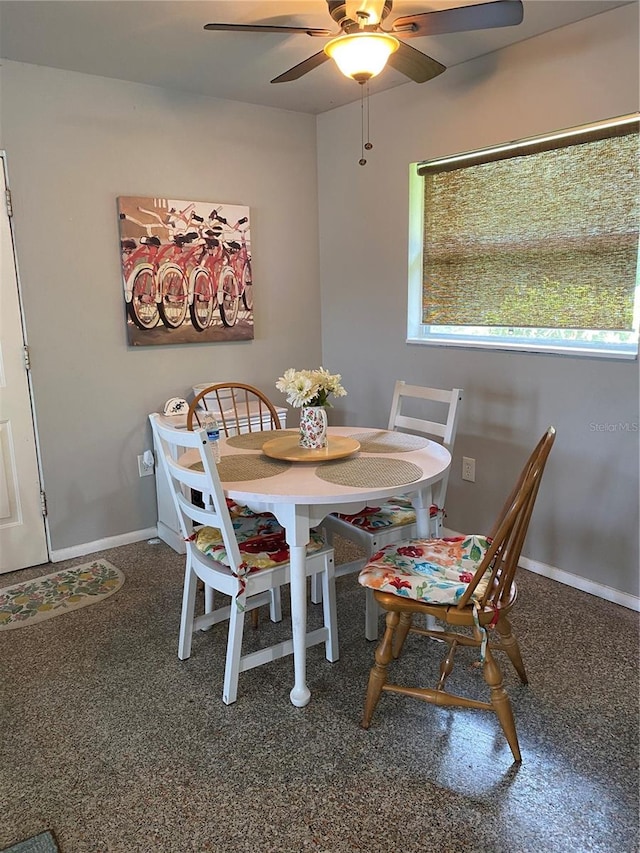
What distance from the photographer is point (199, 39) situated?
2514 millimetres

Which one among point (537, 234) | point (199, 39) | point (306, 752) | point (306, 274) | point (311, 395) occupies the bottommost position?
point (306, 752)

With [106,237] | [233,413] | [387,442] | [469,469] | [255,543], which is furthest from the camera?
[233,413]

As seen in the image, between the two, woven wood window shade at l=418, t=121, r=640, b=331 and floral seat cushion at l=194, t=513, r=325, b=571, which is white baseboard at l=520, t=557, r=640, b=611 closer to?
woven wood window shade at l=418, t=121, r=640, b=331

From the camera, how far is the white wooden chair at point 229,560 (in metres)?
1.88

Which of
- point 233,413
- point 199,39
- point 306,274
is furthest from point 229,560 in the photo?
point 306,274

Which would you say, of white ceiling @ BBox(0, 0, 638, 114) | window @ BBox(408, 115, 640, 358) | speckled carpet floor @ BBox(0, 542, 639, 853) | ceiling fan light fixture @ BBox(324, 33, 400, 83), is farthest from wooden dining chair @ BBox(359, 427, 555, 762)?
white ceiling @ BBox(0, 0, 638, 114)

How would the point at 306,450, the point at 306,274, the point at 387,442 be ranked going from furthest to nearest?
the point at 306,274, the point at 387,442, the point at 306,450

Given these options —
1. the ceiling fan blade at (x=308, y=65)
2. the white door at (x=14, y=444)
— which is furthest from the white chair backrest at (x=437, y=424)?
the white door at (x=14, y=444)

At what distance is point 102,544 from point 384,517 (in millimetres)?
1716

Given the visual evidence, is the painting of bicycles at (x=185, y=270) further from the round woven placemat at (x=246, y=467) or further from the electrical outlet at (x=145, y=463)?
the round woven placemat at (x=246, y=467)

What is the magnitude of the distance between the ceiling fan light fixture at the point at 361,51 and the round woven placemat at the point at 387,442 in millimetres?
1315

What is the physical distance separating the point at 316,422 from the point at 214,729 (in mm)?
1095

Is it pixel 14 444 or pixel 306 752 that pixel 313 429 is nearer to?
pixel 306 752

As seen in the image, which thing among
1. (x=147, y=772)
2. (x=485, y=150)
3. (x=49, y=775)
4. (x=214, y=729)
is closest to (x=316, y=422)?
(x=214, y=729)
